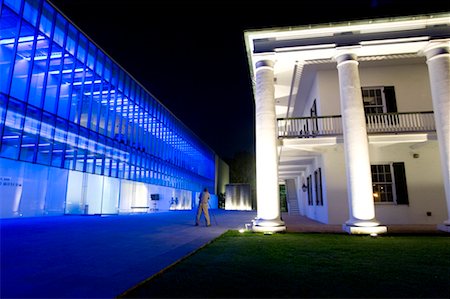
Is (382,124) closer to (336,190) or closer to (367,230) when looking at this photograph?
(336,190)

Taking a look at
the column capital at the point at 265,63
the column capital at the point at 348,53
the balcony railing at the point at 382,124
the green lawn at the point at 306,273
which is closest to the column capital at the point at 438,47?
the balcony railing at the point at 382,124

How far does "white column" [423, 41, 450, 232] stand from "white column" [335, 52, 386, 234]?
8.82 feet

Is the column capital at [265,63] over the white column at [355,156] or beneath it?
over

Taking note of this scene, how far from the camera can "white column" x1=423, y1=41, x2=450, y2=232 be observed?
34.2 feet

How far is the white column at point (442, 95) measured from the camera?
10414 millimetres

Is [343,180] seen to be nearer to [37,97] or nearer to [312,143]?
[312,143]

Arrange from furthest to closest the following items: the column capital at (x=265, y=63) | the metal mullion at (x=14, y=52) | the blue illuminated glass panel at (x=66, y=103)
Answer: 1. the blue illuminated glass panel at (x=66, y=103)
2. the metal mullion at (x=14, y=52)
3. the column capital at (x=265, y=63)

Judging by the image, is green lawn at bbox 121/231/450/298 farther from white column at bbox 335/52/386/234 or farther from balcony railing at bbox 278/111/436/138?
balcony railing at bbox 278/111/436/138

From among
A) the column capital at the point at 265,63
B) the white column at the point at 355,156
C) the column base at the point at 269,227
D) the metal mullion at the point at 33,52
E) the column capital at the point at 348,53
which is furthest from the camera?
the metal mullion at the point at 33,52

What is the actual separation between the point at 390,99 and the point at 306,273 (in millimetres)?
12223

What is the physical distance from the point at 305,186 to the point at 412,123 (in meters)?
8.49

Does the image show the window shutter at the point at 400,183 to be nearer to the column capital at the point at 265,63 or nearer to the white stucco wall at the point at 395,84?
the white stucco wall at the point at 395,84

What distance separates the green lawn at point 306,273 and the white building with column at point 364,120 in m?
3.96

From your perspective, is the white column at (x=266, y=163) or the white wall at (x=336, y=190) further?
the white wall at (x=336, y=190)
